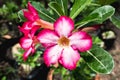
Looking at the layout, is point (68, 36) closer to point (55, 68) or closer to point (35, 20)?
point (35, 20)

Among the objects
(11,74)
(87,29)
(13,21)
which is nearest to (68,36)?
(87,29)

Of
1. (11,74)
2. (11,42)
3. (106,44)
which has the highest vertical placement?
(11,42)

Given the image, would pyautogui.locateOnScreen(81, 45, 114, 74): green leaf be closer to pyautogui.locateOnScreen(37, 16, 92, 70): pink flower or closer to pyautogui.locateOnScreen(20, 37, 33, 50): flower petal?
pyautogui.locateOnScreen(37, 16, 92, 70): pink flower

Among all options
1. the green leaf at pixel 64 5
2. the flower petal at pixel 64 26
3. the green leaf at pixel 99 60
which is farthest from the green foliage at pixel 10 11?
the flower petal at pixel 64 26

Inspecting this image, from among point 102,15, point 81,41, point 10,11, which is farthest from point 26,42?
point 10,11

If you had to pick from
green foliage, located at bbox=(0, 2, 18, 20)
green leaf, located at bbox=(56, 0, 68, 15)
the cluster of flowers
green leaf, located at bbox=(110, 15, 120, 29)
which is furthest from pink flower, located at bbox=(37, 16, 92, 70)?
green foliage, located at bbox=(0, 2, 18, 20)

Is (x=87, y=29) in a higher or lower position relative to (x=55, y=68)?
higher

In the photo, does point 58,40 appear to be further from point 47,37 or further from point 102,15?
point 102,15
